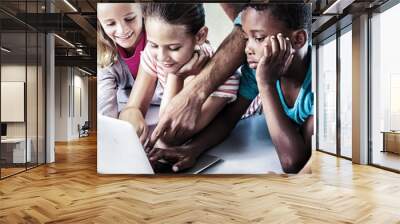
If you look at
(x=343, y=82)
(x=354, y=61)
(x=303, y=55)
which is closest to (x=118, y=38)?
(x=303, y=55)

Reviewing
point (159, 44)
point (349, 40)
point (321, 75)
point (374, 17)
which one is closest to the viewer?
point (159, 44)

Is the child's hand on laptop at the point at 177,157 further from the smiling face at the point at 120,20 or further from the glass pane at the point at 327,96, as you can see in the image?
the glass pane at the point at 327,96

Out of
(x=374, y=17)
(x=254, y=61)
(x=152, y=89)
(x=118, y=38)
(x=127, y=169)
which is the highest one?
(x=374, y=17)

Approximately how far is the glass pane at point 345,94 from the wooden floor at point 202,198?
1919 mm

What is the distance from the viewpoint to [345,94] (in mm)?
9234

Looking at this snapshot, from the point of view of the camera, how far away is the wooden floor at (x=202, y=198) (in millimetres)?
3973

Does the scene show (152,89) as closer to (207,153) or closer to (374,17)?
(207,153)

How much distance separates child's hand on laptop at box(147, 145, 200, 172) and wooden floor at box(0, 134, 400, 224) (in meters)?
0.23

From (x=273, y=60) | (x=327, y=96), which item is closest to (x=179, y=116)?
(x=273, y=60)

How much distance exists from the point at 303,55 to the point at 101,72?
332 cm

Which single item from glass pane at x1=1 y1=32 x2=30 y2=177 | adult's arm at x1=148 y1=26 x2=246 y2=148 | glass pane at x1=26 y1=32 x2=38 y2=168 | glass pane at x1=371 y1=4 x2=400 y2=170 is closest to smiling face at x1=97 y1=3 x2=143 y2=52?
adult's arm at x1=148 y1=26 x2=246 y2=148

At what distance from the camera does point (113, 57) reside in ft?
21.2

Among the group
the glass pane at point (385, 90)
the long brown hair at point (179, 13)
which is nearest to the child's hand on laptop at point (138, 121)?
the long brown hair at point (179, 13)

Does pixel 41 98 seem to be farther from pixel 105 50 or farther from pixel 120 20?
pixel 120 20
